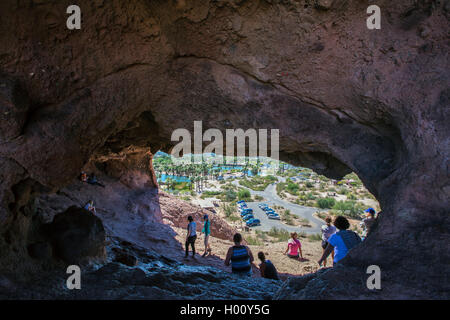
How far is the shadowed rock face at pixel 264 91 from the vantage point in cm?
244

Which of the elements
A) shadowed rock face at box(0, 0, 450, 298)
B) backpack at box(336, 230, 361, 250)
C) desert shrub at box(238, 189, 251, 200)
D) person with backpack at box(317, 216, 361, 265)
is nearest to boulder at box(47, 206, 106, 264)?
shadowed rock face at box(0, 0, 450, 298)

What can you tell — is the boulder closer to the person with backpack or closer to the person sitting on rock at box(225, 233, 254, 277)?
the person sitting on rock at box(225, 233, 254, 277)

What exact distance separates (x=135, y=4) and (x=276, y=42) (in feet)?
6.31

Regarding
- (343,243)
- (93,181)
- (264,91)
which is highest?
(264,91)

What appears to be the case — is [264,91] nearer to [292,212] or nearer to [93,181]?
[93,181]

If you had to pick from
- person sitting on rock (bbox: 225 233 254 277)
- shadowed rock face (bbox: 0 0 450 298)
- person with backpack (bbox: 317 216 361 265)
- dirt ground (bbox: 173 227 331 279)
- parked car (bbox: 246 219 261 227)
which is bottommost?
parked car (bbox: 246 219 261 227)

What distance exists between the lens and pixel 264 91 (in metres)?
4.04

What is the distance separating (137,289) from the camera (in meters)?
2.71

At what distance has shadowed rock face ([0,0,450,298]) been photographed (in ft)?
8.01

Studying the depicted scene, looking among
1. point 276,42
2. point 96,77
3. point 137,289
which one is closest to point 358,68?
point 276,42

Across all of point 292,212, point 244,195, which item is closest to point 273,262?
point 292,212

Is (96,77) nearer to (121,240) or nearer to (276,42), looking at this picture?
(276,42)

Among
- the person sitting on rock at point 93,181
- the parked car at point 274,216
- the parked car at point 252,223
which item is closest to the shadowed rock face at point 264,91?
the person sitting on rock at point 93,181

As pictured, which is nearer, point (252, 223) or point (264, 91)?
point (264, 91)
